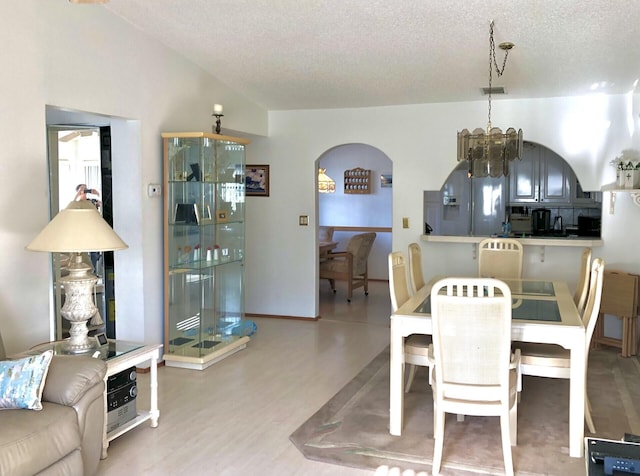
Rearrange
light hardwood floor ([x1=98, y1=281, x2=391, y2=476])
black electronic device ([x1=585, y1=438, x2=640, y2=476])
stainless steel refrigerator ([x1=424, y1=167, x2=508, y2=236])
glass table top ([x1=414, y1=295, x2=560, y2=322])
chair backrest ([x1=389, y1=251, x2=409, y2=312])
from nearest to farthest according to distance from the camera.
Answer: black electronic device ([x1=585, y1=438, x2=640, y2=476]) → light hardwood floor ([x1=98, y1=281, x2=391, y2=476]) → glass table top ([x1=414, y1=295, x2=560, y2=322]) → chair backrest ([x1=389, y1=251, x2=409, y2=312]) → stainless steel refrigerator ([x1=424, y1=167, x2=508, y2=236])

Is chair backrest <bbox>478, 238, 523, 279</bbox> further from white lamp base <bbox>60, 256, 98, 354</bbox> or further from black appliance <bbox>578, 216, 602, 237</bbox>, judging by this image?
white lamp base <bbox>60, 256, 98, 354</bbox>

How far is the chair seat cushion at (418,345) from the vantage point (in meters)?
3.81

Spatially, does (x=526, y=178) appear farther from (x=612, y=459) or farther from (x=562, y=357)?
(x=612, y=459)

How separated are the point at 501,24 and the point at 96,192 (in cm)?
368

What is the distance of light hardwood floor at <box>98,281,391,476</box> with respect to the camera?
329 cm

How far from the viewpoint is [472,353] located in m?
3.14

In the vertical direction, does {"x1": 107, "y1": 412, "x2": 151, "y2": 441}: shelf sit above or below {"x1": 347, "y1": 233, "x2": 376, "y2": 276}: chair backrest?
below

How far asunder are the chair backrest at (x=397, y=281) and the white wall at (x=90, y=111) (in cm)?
A: 211

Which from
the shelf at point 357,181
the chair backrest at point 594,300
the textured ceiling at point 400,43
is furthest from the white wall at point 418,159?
the shelf at point 357,181

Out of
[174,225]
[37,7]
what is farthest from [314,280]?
[37,7]

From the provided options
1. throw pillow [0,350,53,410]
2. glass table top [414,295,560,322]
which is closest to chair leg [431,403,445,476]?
glass table top [414,295,560,322]

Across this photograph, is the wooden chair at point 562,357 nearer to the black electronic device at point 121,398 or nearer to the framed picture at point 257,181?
the black electronic device at point 121,398

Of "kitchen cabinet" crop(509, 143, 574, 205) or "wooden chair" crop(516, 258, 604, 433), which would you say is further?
"kitchen cabinet" crop(509, 143, 574, 205)

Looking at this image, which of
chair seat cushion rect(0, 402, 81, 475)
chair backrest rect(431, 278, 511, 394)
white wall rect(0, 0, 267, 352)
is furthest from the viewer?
white wall rect(0, 0, 267, 352)
